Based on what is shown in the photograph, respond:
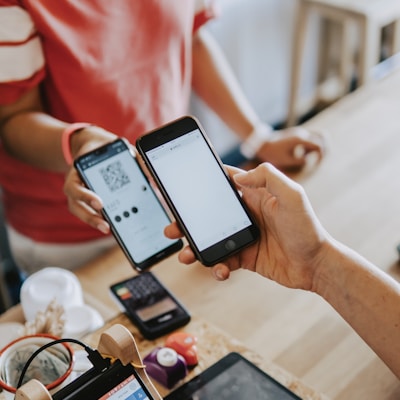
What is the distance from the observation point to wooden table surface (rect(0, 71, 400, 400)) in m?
0.89

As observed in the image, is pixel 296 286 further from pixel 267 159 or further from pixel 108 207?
pixel 267 159

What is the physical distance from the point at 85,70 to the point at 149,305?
0.44m

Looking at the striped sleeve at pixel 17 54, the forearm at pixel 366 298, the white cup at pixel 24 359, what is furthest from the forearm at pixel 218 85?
the white cup at pixel 24 359

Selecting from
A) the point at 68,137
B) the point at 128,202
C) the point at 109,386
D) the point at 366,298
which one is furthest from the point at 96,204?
the point at 366,298

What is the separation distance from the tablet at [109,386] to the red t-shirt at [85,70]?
0.53 m

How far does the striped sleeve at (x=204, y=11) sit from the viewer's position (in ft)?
4.23

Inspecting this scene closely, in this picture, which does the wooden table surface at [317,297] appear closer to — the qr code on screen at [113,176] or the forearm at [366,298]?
the forearm at [366,298]

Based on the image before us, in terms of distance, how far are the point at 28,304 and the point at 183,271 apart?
291mm

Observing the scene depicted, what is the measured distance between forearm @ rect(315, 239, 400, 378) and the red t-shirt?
0.55m

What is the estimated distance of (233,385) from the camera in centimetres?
82

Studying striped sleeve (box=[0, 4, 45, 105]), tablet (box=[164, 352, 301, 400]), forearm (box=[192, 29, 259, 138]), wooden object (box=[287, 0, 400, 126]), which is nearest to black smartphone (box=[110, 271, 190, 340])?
tablet (box=[164, 352, 301, 400])

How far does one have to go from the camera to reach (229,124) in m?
1.48

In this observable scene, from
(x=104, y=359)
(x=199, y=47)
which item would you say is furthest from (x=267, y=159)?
(x=104, y=359)

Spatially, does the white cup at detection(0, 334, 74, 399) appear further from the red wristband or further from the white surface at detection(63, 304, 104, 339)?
the red wristband
